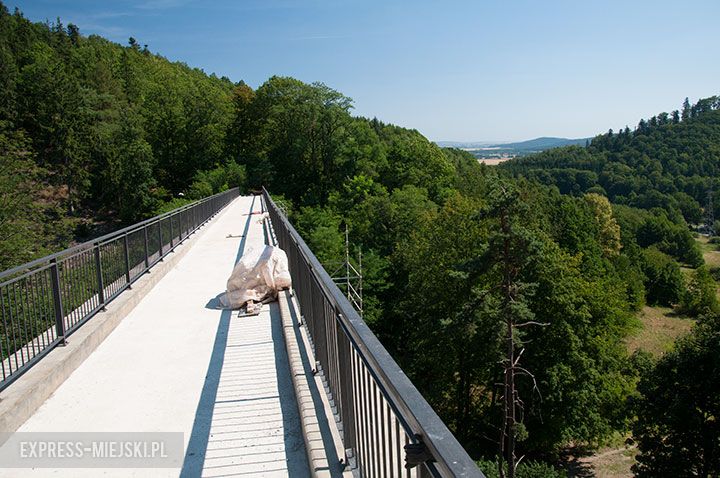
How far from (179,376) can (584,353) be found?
26026mm

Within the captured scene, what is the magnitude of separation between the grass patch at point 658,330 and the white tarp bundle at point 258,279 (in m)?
50.5

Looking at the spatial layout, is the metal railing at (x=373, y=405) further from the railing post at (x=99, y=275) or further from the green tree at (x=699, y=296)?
the green tree at (x=699, y=296)

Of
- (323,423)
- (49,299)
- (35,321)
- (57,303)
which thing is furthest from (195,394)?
(49,299)

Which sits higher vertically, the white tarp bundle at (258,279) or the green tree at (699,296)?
the white tarp bundle at (258,279)

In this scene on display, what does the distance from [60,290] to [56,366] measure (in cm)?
102

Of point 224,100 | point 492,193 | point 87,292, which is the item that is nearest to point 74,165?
point 224,100

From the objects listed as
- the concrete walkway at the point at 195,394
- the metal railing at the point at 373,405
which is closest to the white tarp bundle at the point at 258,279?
the concrete walkway at the point at 195,394

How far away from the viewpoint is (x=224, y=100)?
75438 millimetres

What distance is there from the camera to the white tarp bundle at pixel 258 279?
8375mm

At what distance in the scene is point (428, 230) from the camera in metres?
38.1

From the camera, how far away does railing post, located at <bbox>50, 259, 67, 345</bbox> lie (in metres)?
5.64

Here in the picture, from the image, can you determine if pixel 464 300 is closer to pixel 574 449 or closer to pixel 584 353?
pixel 584 353

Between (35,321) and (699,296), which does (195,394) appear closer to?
(35,321)

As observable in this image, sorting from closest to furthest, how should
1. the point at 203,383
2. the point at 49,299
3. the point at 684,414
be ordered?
the point at 203,383 → the point at 49,299 → the point at 684,414
